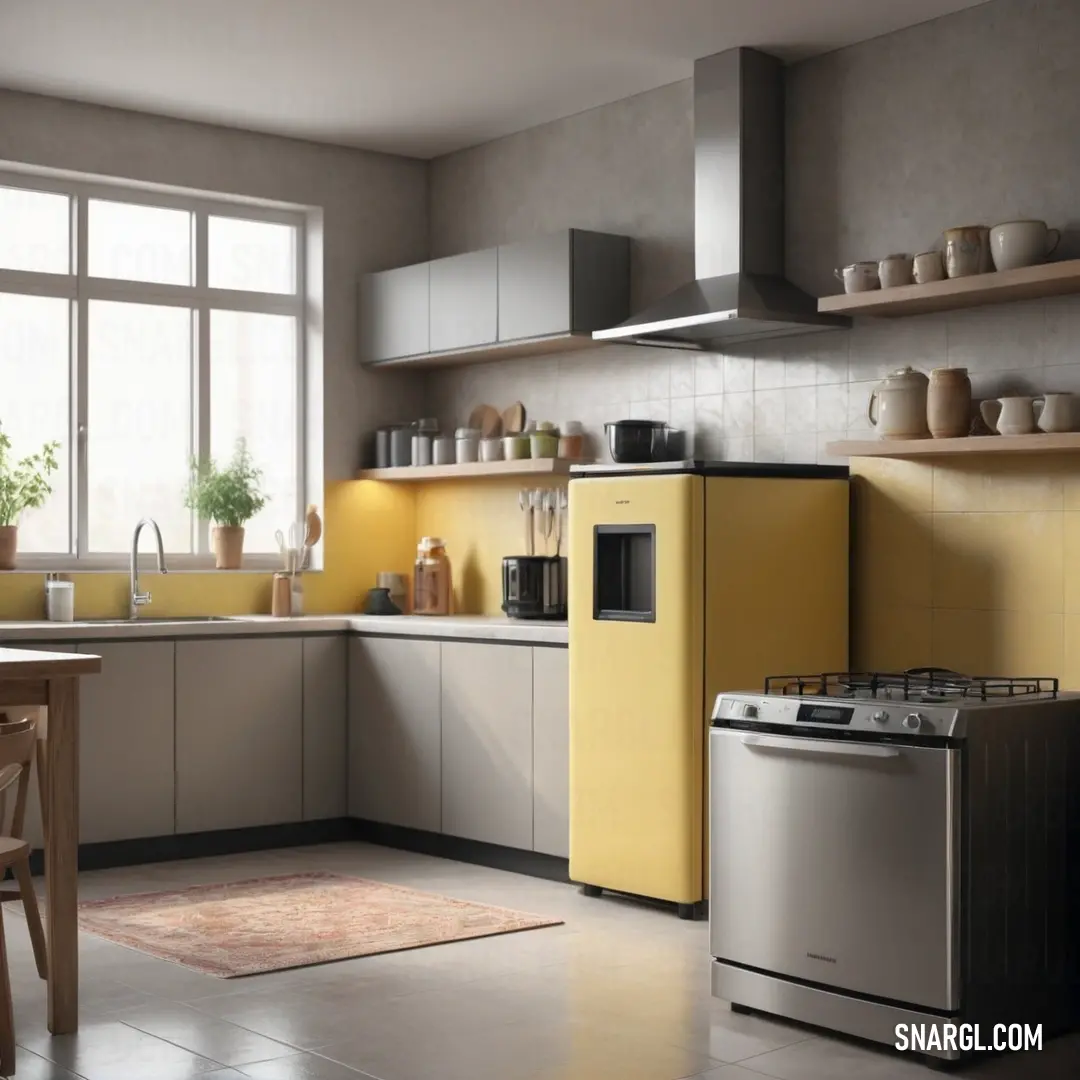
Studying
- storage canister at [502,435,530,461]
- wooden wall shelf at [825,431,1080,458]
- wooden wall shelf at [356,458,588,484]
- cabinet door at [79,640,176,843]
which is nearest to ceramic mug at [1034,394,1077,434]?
wooden wall shelf at [825,431,1080,458]

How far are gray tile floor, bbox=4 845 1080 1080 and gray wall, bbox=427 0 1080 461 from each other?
1.84 metres

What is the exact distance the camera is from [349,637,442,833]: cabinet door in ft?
19.1

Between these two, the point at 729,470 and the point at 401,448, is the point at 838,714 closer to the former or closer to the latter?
the point at 729,470

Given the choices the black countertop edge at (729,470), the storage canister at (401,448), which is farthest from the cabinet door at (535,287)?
the black countertop edge at (729,470)

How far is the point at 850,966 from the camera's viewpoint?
11.4 ft

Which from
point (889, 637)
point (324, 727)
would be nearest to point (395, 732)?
point (324, 727)

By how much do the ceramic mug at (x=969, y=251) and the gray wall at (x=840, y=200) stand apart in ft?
0.73

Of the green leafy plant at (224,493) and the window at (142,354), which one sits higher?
the window at (142,354)

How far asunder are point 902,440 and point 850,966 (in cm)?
176

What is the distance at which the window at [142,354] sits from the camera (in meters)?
6.14

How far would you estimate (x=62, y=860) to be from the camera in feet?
11.7

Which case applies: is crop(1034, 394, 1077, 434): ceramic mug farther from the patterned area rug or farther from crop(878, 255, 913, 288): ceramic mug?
the patterned area rug

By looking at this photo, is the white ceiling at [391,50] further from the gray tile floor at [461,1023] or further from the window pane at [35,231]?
the gray tile floor at [461,1023]

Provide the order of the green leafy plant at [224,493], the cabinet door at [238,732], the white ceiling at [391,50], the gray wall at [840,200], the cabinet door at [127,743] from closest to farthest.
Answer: the gray wall at [840,200]
the white ceiling at [391,50]
the cabinet door at [127,743]
the cabinet door at [238,732]
the green leafy plant at [224,493]
